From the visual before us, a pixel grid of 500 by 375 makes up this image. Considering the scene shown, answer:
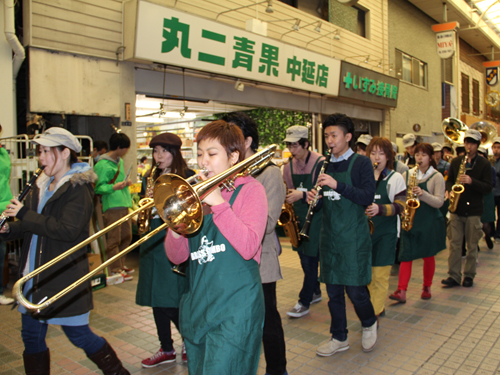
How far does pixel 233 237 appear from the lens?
6.52ft

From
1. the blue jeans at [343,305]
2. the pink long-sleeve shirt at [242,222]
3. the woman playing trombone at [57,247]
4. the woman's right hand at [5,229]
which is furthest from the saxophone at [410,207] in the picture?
the woman's right hand at [5,229]

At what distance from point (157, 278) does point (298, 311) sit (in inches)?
86.8

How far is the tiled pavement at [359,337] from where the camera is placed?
3.69m

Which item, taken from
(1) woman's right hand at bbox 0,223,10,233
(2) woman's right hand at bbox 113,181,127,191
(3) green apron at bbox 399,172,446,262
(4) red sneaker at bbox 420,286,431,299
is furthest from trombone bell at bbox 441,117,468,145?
(1) woman's right hand at bbox 0,223,10,233

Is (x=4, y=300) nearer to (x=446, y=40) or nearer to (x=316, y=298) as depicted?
(x=316, y=298)

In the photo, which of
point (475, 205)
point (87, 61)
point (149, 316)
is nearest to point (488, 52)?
point (475, 205)

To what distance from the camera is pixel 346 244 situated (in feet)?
12.3

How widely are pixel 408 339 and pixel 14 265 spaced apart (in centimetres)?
606

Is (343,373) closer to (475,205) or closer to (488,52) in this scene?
(475,205)

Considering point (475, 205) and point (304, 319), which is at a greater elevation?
point (475, 205)

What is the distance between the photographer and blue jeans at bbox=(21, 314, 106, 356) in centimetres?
277

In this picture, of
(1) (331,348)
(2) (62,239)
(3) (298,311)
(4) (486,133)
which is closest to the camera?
(2) (62,239)

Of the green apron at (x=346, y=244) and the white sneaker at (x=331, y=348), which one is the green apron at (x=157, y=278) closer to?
the green apron at (x=346, y=244)

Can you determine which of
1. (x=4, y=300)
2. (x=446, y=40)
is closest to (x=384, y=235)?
(x=4, y=300)
